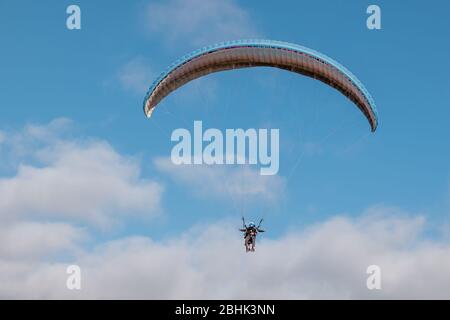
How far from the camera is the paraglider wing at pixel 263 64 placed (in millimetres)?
40219

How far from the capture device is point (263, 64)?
41.2 metres

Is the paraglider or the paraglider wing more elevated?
the paraglider wing

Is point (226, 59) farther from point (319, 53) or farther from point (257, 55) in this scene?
point (319, 53)

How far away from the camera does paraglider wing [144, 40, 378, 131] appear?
1583 inches

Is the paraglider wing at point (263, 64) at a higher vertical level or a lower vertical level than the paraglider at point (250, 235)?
higher

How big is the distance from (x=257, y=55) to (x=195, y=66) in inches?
130
